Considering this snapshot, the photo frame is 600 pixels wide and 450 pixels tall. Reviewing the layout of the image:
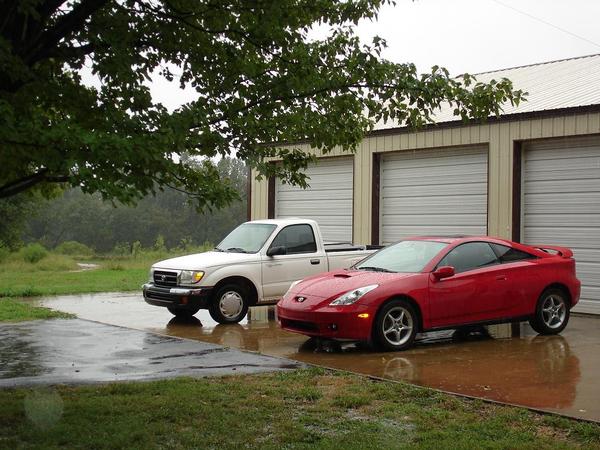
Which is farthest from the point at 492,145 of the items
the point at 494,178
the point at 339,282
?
the point at 339,282

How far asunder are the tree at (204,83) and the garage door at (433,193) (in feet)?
28.1

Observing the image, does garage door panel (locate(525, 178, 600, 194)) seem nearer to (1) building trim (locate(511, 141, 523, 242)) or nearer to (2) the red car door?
(1) building trim (locate(511, 141, 523, 242))

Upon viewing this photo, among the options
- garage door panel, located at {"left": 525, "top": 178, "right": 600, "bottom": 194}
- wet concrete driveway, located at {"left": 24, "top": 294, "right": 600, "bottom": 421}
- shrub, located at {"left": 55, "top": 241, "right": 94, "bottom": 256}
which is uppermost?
garage door panel, located at {"left": 525, "top": 178, "right": 600, "bottom": 194}

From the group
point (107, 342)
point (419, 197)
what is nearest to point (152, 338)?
point (107, 342)

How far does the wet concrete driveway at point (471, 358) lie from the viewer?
8.12m

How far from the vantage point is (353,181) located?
1948 centimetres

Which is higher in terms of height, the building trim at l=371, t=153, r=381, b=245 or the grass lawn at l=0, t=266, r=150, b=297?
the building trim at l=371, t=153, r=381, b=245

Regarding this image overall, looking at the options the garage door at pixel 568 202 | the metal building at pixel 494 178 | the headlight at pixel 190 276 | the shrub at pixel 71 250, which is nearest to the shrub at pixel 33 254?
the shrub at pixel 71 250

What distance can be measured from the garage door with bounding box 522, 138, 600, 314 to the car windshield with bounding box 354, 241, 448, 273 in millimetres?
4886

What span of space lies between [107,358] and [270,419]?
13.9ft

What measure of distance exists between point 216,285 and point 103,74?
6772 mm

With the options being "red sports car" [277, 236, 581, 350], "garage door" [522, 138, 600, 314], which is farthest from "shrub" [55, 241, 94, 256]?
"red sports car" [277, 236, 581, 350]

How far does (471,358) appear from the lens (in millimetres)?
10336

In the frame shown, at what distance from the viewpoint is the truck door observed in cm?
1416
